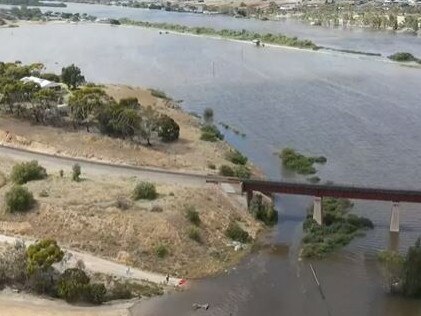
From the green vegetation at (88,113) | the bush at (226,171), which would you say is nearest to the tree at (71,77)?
the green vegetation at (88,113)

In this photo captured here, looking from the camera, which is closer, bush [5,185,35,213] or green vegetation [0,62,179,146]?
bush [5,185,35,213]

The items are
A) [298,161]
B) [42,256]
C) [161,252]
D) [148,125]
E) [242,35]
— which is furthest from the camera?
[242,35]

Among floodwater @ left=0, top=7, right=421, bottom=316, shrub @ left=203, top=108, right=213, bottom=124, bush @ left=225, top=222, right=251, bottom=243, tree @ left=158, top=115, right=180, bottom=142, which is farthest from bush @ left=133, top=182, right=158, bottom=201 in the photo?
shrub @ left=203, top=108, right=213, bottom=124

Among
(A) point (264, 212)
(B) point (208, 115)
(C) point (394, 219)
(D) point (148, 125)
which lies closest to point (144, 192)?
(A) point (264, 212)

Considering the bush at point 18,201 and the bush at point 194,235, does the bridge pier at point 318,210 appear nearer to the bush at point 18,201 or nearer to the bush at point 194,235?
the bush at point 194,235

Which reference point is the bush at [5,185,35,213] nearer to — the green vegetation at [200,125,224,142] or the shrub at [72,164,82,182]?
the shrub at [72,164,82,182]

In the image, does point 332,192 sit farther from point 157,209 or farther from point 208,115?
point 208,115
